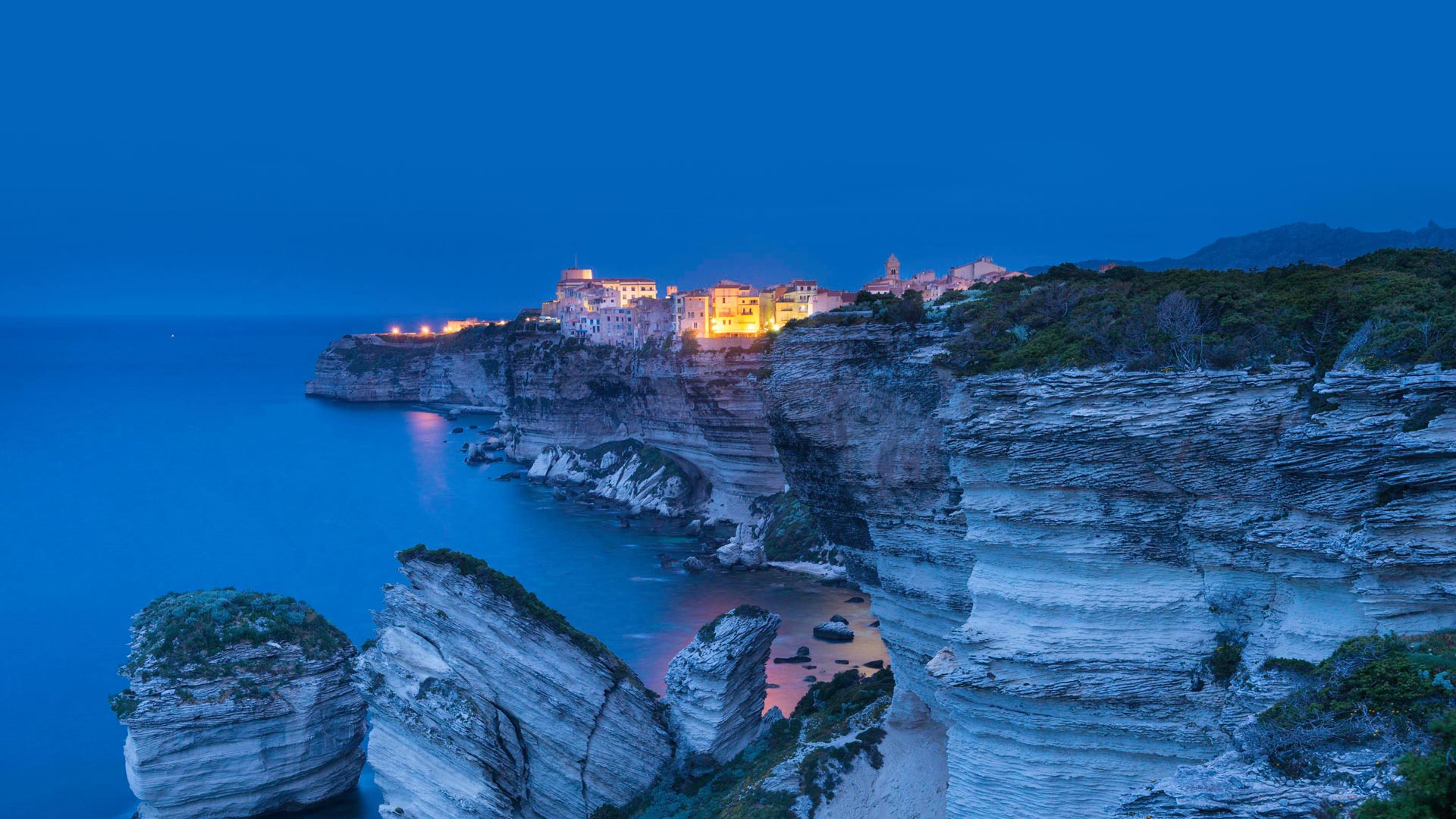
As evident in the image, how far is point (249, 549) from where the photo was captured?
200 feet

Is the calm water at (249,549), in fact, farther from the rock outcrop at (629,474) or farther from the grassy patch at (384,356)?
the grassy patch at (384,356)

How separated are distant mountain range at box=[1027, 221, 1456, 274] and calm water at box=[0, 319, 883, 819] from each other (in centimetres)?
5403

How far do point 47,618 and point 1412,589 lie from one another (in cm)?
5608

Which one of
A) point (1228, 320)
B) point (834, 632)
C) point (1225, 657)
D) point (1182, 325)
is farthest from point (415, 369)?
point (1225, 657)

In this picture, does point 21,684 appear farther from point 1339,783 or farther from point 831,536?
point 1339,783

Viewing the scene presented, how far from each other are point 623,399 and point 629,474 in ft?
25.2

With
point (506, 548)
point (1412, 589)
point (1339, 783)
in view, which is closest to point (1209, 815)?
point (1339, 783)

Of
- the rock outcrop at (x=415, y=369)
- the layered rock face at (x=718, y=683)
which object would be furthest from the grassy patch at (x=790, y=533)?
the rock outcrop at (x=415, y=369)

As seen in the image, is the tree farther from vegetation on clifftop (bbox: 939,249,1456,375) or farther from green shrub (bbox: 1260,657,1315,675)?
green shrub (bbox: 1260,657,1315,675)

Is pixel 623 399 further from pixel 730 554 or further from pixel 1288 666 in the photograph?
pixel 1288 666

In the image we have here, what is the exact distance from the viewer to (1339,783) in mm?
10320

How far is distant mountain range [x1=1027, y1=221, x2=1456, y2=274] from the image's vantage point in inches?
3460

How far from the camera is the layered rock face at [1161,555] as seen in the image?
13711 mm

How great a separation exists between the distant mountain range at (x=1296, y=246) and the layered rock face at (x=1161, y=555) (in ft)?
237
